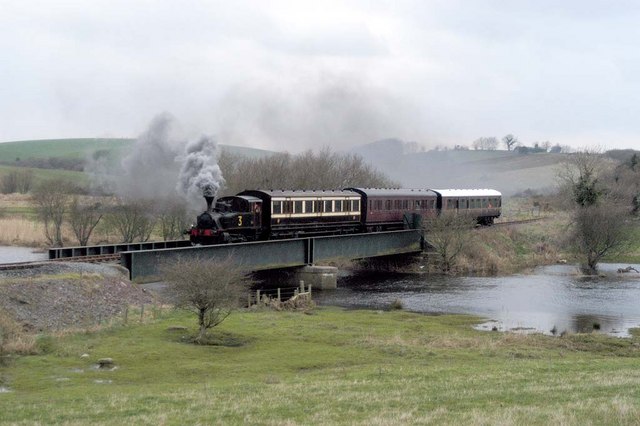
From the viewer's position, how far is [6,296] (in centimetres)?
2911

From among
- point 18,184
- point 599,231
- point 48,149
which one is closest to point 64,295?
point 599,231

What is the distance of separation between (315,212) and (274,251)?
5937 millimetres

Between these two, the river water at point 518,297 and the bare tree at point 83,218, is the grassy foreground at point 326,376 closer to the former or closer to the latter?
the river water at point 518,297

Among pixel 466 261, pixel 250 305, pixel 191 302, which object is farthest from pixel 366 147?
pixel 191 302

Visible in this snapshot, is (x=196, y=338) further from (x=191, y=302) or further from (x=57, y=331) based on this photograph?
(x=57, y=331)

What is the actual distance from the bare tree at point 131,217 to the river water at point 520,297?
733 inches

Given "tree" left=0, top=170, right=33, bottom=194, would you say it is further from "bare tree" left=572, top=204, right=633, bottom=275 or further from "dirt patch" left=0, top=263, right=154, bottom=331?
"dirt patch" left=0, top=263, right=154, bottom=331

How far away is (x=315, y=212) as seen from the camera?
177ft

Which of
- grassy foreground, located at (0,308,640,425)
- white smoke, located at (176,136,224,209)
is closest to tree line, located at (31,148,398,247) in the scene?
white smoke, located at (176,136,224,209)

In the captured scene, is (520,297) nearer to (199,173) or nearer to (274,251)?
(274,251)

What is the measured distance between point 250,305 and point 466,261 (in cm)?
3007

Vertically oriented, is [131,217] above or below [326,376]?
above

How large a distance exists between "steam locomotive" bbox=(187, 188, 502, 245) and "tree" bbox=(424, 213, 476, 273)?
5.21 ft

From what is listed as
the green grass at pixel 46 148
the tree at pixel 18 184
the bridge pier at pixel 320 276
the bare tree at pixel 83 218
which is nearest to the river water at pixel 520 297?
the bridge pier at pixel 320 276
